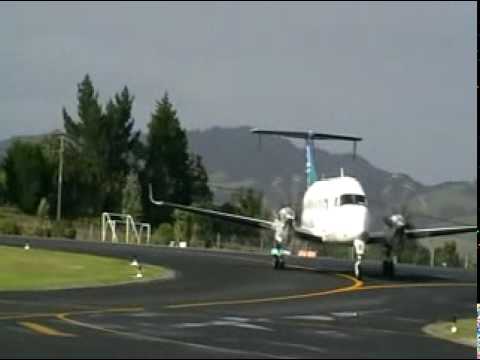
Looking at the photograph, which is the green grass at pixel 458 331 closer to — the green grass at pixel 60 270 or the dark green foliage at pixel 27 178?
the green grass at pixel 60 270

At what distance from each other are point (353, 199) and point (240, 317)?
1609cm

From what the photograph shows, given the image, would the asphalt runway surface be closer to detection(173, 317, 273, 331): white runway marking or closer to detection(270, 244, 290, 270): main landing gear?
detection(173, 317, 273, 331): white runway marking

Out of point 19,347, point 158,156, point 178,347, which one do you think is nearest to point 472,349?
point 178,347

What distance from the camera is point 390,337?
18.0m

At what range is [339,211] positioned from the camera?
3716cm

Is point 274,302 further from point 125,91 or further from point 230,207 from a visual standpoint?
point 125,91

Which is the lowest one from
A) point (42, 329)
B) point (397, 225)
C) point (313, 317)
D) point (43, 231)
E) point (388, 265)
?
point (42, 329)

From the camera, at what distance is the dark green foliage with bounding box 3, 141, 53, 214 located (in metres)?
96.8

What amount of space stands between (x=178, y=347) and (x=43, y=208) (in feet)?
248

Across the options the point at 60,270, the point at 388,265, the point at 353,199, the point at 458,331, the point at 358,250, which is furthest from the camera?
the point at 388,265

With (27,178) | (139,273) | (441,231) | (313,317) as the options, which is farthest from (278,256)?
(27,178)

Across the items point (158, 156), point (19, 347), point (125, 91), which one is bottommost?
point (19, 347)

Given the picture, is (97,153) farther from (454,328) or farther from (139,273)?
(454,328)

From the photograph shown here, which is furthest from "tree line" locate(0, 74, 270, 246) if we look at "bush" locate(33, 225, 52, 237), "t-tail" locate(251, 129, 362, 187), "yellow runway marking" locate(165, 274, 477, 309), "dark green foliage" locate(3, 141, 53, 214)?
"yellow runway marking" locate(165, 274, 477, 309)
